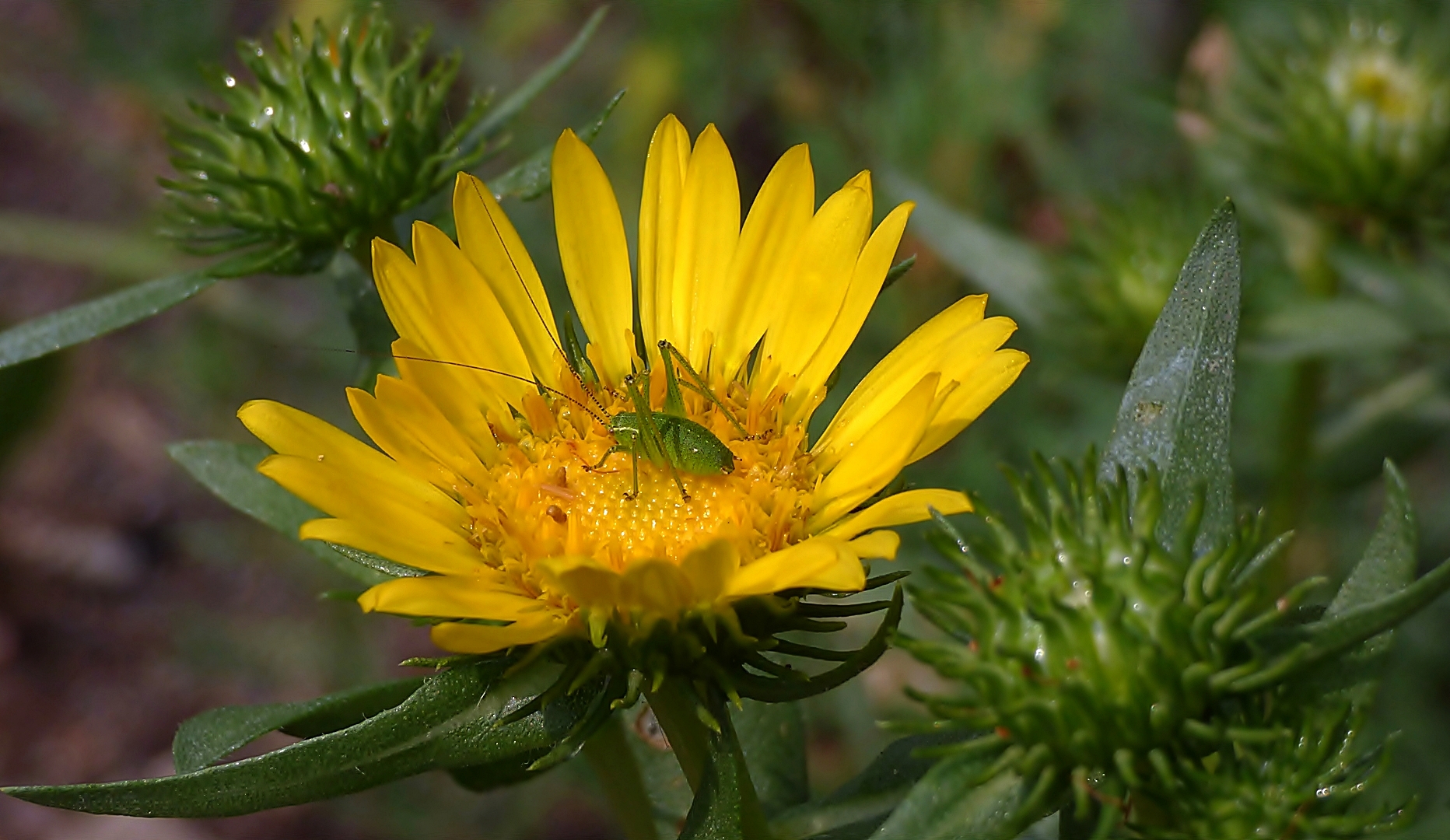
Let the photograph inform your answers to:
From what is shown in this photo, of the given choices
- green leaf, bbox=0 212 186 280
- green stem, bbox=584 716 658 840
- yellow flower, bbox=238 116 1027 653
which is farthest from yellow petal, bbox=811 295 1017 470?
green leaf, bbox=0 212 186 280

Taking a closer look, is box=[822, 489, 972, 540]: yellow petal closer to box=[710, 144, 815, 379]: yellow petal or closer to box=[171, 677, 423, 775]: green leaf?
box=[710, 144, 815, 379]: yellow petal

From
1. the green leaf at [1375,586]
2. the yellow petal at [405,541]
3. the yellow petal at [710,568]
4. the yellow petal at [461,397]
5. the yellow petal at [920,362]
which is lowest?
the green leaf at [1375,586]

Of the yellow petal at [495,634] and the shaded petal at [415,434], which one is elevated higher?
the shaded petal at [415,434]

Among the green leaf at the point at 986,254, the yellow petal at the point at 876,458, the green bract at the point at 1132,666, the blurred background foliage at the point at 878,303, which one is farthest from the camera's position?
the green leaf at the point at 986,254

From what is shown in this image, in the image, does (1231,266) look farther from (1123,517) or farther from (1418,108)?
(1418,108)

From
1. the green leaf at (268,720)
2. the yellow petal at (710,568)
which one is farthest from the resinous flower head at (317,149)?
the yellow petal at (710,568)

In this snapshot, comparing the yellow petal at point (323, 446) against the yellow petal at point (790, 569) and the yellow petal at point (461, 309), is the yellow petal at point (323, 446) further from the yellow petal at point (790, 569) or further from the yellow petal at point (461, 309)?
the yellow petal at point (790, 569)

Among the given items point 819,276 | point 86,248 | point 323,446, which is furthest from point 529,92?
point 86,248
